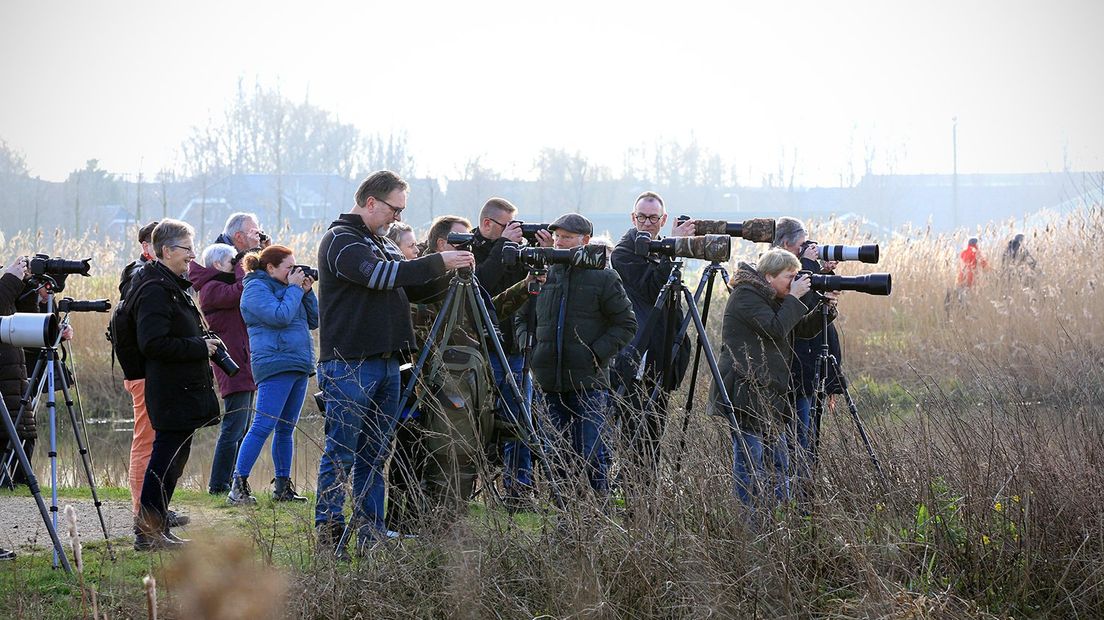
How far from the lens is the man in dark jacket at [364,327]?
5238 millimetres

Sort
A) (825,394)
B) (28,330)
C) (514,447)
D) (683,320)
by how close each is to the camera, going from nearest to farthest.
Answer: (28,330) → (825,394) → (514,447) → (683,320)

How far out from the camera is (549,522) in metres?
4.51

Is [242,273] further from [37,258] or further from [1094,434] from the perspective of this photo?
[1094,434]

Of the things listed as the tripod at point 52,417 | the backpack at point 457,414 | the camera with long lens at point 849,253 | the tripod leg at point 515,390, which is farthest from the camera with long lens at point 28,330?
the camera with long lens at point 849,253

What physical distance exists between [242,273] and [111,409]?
6.71 m

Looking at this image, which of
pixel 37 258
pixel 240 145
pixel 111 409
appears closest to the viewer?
pixel 37 258

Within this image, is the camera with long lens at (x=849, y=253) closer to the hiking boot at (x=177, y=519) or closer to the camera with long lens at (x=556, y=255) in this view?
the camera with long lens at (x=556, y=255)

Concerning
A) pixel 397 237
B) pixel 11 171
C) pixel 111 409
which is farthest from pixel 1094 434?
pixel 11 171

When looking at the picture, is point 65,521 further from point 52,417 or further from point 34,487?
point 34,487

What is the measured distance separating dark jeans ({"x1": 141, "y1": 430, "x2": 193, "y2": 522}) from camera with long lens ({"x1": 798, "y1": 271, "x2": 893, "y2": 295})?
3346mm

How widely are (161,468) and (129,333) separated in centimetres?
72

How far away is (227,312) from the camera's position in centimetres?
797

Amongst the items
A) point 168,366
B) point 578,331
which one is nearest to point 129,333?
point 168,366

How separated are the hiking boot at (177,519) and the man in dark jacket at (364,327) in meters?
1.31
